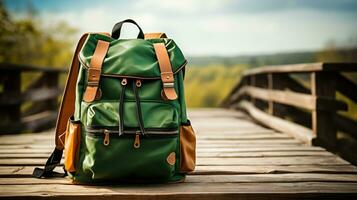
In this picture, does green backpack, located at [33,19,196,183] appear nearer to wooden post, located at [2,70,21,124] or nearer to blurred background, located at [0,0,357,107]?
blurred background, located at [0,0,357,107]

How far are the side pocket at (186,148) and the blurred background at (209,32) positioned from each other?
0.56 metres

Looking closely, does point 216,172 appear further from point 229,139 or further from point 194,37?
point 194,37

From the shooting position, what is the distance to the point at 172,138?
2055 mm

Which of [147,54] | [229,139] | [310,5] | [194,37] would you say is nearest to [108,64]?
[147,54]

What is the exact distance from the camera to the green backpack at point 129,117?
78.3 inches

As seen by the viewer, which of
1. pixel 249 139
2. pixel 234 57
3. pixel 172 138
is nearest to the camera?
pixel 172 138

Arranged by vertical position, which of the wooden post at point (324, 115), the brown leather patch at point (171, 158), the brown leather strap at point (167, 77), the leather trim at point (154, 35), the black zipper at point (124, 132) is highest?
the leather trim at point (154, 35)

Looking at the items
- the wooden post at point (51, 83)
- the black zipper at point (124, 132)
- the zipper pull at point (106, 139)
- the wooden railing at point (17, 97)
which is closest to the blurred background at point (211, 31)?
the black zipper at point (124, 132)

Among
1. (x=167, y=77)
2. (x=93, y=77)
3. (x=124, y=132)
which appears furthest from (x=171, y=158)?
(x=93, y=77)

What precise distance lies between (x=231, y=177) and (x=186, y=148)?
0.31 metres

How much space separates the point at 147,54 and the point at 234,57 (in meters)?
42.5

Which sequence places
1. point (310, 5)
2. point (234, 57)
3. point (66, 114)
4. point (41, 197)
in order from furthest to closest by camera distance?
point (310, 5) < point (234, 57) < point (66, 114) < point (41, 197)

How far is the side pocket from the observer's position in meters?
2.15

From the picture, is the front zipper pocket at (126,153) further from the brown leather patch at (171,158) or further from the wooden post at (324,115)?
the wooden post at (324,115)
